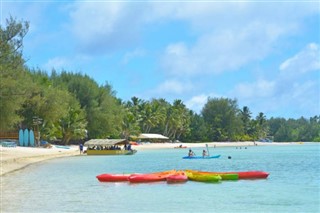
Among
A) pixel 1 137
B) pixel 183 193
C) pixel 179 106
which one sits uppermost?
pixel 179 106

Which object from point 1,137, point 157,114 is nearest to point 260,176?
point 1,137

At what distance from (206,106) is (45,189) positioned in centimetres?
10062

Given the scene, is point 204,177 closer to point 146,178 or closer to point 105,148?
point 146,178

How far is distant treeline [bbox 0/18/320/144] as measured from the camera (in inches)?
1639

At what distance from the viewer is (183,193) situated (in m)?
24.6

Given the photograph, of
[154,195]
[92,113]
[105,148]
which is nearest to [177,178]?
[154,195]

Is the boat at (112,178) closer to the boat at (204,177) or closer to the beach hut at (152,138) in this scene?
the boat at (204,177)

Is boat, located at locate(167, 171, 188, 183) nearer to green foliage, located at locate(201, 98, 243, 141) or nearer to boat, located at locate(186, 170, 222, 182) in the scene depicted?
boat, located at locate(186, 170, 222, 182)

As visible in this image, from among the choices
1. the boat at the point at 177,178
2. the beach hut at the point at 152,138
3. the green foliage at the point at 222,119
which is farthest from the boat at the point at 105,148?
the green foliage at the point at 222,119

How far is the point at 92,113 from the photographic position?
7988 centimetres

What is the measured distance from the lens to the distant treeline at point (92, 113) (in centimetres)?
4162

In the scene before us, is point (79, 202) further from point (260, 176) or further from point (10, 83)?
point (10, 83)

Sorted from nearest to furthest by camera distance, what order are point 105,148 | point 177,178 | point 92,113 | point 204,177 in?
point 177,178 < point 204,177 < point 105,148 < point 92,113

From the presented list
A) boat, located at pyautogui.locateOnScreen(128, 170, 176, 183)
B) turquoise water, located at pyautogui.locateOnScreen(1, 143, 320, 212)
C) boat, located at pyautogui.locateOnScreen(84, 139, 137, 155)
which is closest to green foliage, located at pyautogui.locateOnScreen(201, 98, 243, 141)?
boat, located at pyautogui.locateOnScreen(84, 139, 137, 155)
